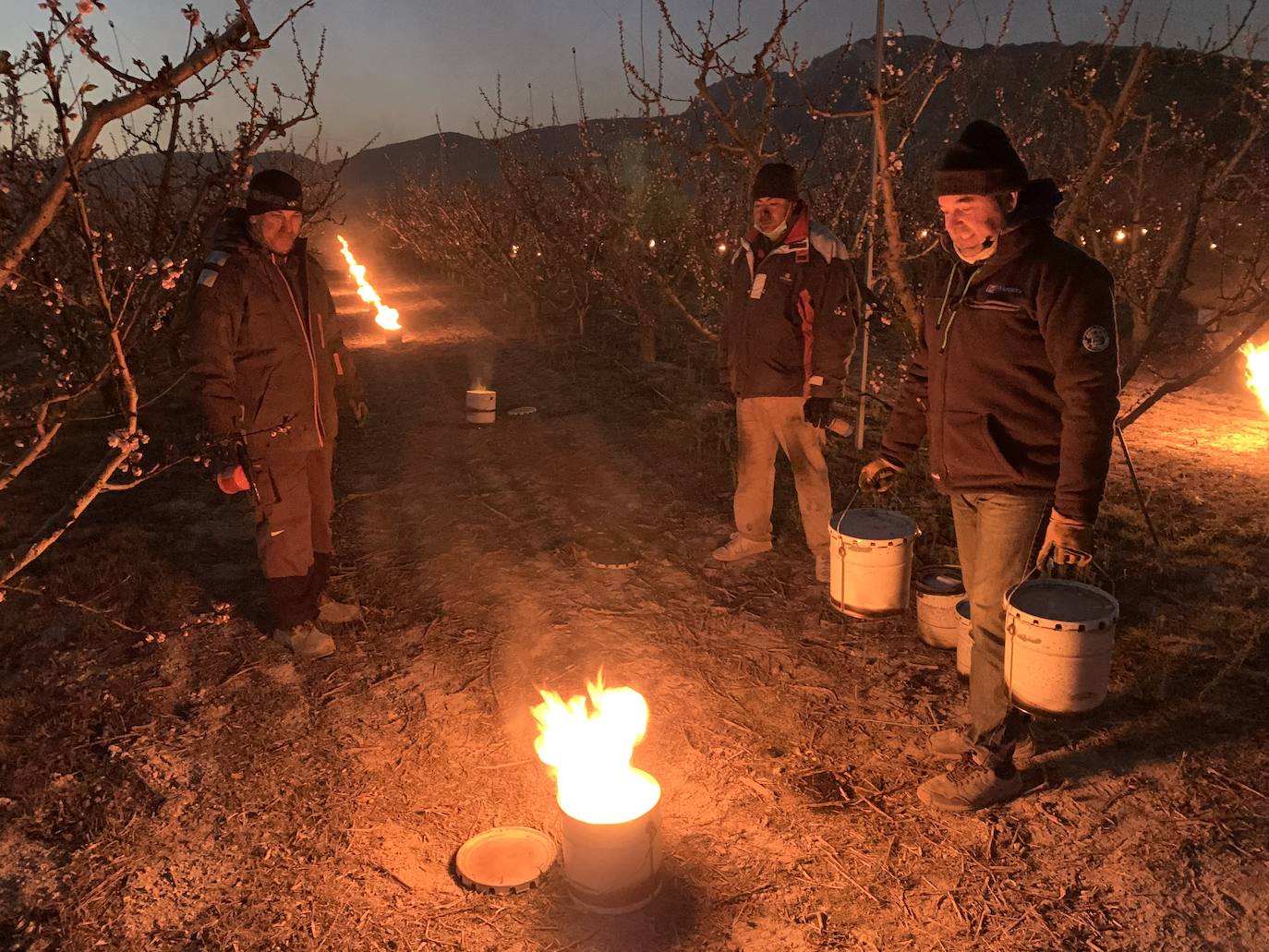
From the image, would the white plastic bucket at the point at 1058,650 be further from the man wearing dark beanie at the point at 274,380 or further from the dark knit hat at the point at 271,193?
the dark knit hat at the point at 271,193

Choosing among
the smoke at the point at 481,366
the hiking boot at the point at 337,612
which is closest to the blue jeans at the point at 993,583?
the hiking boot at the point at 337,612

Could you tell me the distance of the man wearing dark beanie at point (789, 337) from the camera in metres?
4.86

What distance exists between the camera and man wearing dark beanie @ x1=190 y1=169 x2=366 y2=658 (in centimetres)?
400

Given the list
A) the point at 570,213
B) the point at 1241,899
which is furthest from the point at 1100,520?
the point at 570,213

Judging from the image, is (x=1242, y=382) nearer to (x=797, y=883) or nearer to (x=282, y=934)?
(x=797, y=883)

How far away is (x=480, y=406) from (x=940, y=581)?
21.1ft

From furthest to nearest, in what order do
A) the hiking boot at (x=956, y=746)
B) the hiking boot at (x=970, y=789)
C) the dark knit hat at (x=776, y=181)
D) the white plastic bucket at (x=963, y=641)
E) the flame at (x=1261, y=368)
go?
the flame at (x=1261, y=368)
the dark knit hat at (x=776, y=181)
the white plastic bucket at (x=963, y=641)
the hiking boot at (x=956, y=746)
the hiking boot at (x=970, y=789)

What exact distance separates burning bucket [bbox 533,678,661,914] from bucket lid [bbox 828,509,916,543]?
1524 millimetres

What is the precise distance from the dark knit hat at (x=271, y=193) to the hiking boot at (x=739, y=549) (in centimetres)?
343

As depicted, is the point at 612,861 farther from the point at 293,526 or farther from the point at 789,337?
the point at 789,337

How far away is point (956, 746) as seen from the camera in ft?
11.7

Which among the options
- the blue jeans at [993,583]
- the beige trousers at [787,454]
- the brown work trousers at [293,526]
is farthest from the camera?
the beige trousers at [787,454]

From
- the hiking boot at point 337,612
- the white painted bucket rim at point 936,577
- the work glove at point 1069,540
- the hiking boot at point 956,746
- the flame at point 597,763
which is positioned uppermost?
the work glove at point 1069,540

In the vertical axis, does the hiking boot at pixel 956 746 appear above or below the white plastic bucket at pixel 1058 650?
below
